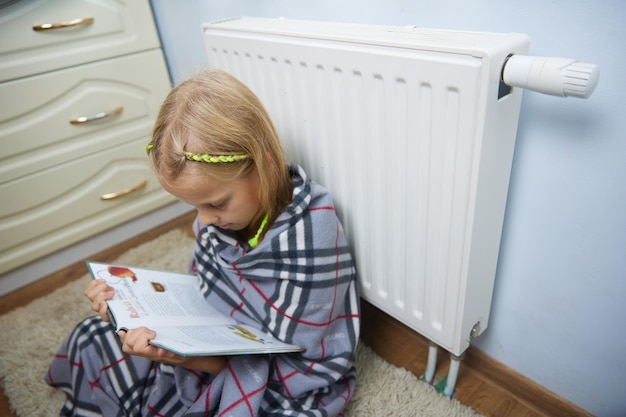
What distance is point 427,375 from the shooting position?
0.76m

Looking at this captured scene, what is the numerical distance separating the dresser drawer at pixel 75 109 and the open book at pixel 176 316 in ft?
1.83

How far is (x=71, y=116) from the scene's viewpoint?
3.60ft

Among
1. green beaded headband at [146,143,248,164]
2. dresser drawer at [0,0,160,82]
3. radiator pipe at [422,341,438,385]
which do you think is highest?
dresser drawer at [0,0,160,82]

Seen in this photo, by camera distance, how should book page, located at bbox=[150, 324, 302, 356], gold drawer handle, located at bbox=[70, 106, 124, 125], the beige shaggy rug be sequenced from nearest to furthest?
1. book page, located at bbox=[150, 324, 302, 356]
2. the beige shaggy rug
3. gold drawer handle, located at bbox=[70, 106, 124, 125]

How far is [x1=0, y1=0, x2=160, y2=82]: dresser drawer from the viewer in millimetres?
983

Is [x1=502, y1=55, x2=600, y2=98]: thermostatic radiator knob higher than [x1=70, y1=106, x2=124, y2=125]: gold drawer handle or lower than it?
higher

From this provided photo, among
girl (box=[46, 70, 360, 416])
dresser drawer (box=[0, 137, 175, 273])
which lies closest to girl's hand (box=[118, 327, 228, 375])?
girl (box=[46, 70, 360, 416])

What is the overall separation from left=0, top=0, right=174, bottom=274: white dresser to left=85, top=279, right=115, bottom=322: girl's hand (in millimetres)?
611

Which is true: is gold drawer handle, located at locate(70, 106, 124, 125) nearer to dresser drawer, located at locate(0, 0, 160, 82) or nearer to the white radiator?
dresser drawer, located at locate(0, 0, 160, 82)

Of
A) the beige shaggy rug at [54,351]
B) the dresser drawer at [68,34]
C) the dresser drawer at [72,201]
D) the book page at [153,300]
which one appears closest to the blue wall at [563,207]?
the beige shaggy rug at [54,351]

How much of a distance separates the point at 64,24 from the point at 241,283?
0.81 m

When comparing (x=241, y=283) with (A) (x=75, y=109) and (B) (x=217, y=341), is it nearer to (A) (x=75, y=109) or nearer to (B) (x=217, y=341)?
(B) (x=217, y=341)

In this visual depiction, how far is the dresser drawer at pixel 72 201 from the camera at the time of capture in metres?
1.08

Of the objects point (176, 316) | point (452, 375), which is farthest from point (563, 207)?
point (176, 316)
